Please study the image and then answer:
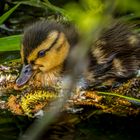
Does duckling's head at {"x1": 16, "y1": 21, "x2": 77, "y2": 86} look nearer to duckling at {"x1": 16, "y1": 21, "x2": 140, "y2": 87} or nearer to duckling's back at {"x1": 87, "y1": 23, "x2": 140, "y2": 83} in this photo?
duckling at {"x1": 16, "y1": 21, "x2": 140, "y2": 87}

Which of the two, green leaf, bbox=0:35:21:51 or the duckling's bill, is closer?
the duckling's bill

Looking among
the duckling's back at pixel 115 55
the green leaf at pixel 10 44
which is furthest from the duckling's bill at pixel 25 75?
the green leaf at pixel 10 44

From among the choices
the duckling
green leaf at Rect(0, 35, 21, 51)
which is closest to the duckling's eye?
the duckling

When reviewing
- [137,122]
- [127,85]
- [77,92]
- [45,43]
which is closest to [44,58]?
[45,43]

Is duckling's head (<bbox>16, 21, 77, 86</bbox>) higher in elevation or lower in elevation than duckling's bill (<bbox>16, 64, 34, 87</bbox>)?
higher

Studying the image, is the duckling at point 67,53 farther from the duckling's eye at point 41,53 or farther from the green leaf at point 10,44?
the green leaf at point 10,44

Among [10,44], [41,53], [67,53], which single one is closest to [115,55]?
[67,53]

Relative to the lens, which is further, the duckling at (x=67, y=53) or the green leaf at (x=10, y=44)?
the green leaf at (x=10, y=44)

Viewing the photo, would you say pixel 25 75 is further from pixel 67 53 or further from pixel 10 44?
pixel 10 44

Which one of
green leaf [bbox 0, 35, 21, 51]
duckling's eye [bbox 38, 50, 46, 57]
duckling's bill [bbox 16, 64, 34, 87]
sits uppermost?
green leaf [bbox 0, 35, 21, 51]
